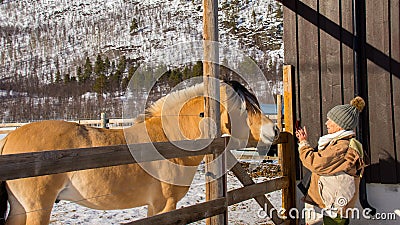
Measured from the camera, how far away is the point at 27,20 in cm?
8756

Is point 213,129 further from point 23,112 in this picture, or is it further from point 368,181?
point 23,112

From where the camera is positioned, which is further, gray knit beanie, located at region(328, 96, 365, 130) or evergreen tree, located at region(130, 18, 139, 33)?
evergreen tree, located at region(130, 18, 139, 33)

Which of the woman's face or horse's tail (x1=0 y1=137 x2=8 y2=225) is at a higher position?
the woman's face

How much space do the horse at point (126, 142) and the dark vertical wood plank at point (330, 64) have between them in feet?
2.91

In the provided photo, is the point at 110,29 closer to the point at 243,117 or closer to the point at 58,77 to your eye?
the point at 58,77

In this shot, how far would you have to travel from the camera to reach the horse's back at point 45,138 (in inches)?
138

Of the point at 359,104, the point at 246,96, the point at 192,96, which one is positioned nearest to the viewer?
the point at 359,104

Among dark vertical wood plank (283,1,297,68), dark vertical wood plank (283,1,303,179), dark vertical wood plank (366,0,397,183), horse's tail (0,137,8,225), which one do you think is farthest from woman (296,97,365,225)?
horse's tail (0,137,8,225)

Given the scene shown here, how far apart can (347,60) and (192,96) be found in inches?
68.3

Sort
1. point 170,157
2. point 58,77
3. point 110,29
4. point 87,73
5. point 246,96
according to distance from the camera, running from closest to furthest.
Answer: point 170,157 < point 246,96 < point 87,73 < point 58,77 < point 110,29

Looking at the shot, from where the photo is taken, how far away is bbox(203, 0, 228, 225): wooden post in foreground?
328 cm

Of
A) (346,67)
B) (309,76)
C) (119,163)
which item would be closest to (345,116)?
(346,67)

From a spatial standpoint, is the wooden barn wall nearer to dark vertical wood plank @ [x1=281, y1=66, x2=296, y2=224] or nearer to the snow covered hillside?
dark vertical wood plank @ [x1=281, y1=66, x2=296, y2=224]

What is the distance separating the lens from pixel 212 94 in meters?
3.33
